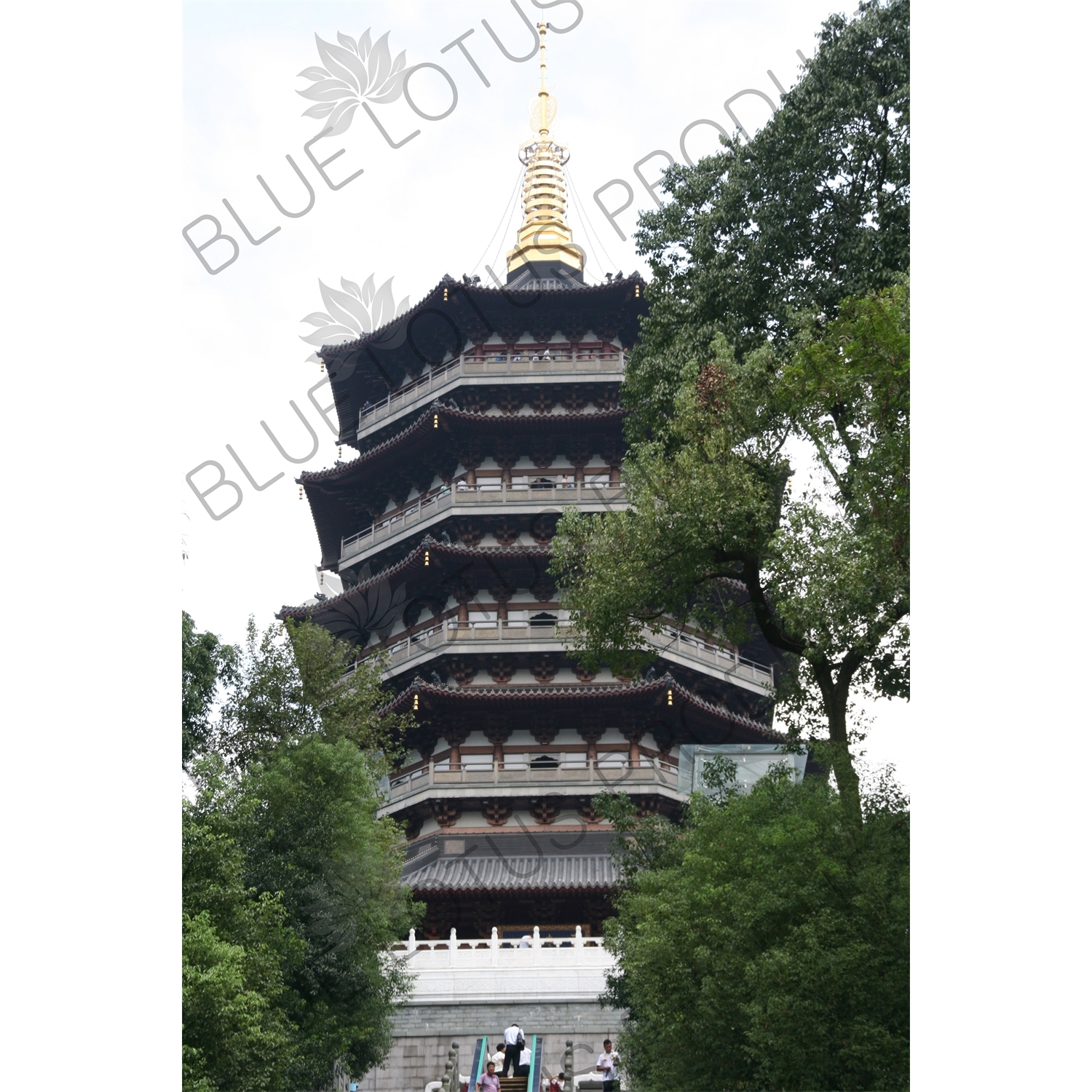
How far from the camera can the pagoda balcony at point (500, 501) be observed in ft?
90.7

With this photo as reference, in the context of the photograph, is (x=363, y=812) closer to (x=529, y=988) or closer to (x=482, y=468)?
(x=529, y=988)

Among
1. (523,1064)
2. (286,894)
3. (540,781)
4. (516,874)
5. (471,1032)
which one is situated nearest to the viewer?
(286,894)

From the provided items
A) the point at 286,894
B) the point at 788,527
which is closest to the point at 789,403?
the point at 788,527

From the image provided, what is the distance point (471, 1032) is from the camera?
69.8 ft

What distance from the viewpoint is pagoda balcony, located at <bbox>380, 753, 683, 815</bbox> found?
25.4 metres

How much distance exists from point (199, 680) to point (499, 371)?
11.5 metres

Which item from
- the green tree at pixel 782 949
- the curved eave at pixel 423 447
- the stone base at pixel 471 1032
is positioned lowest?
the stone base at pixel 471 1032

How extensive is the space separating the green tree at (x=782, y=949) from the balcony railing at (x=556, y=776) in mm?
11563

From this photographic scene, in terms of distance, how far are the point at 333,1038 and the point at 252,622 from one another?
25.6 feet

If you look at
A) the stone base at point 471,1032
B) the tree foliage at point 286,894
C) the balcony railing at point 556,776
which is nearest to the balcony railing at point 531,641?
the balcony railing at point 556,776

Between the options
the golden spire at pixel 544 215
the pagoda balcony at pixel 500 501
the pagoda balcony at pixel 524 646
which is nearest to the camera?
the pagoda balcony at pixel 524 646

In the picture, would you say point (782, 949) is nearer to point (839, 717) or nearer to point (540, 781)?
point (839, 717)

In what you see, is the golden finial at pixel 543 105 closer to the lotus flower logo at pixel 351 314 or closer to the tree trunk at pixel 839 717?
the lotus flower logo at pixel 351 314

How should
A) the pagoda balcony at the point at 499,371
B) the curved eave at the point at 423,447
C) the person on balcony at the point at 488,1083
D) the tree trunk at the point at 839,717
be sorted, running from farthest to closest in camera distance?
the pagoda balcony at the point at 499,371 < the curved eave at the point at 423,447 < the person on balcony at the point at 488,1083 < the tree trunk at the point at 839,717
